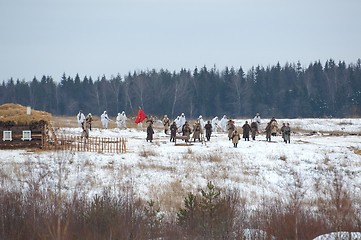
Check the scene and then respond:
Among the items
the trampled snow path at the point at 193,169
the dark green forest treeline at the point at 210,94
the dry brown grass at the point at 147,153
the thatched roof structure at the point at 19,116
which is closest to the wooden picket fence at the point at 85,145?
the trampled snow path at the point at 193,169

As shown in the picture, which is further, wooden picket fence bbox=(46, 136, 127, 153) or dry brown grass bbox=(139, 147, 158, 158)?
wooden picket fence bbox=(46, 136, 127, 153)

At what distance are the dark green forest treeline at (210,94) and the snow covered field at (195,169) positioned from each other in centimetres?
5329

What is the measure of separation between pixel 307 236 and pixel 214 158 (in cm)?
1202

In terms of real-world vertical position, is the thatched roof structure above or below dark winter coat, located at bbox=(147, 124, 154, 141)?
above

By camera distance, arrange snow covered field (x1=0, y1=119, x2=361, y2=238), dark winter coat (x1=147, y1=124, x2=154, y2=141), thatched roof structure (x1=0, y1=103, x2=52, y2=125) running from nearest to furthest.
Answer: snow covered field (x1=0, y1=119, x2=361, y2=238), thatched roof structure (x1=0, y1=103, x2=52, y2=125), dark winter coat (x1=147, y1=124, x2=154, y2=141)

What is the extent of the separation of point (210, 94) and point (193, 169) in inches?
2551

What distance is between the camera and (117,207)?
26.6ft

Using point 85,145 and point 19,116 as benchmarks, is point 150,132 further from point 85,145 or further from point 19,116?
point 19,116

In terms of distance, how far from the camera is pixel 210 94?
82.0m

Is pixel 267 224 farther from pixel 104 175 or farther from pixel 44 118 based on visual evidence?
pixel 44 118

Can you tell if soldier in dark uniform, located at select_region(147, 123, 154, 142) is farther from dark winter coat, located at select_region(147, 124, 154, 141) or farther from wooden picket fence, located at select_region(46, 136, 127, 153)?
wooden picket fence, located at select_region(46, 136, 127, 153)

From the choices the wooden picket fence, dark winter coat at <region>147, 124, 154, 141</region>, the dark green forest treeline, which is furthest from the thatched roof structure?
the dark green forest treeline

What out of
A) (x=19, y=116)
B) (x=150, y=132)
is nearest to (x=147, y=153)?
(x=150, y=132)

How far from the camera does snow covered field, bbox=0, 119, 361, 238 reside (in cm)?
1466
